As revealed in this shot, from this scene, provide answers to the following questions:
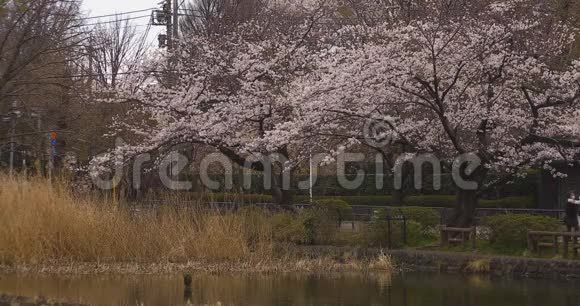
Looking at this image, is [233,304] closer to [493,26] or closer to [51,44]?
[51,44]

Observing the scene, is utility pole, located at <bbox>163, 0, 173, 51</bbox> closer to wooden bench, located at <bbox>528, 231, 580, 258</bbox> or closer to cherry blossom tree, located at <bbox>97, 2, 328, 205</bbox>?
cherry blossom tree, located at <bbox>97, 2, 328, 205</bbox>

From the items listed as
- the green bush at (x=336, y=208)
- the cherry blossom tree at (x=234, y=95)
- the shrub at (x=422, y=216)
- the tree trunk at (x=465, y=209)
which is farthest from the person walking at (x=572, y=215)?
the cherry blossom tree at (x=234, y=95)

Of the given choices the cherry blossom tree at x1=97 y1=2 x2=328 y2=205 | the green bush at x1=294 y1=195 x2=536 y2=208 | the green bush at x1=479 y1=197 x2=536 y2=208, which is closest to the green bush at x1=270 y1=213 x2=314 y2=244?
the cherry blossom tree at x1=97 y1=2 x2=328 y2=205

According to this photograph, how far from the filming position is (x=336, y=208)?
22.0 metres

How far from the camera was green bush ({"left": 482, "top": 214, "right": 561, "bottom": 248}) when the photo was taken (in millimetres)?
18547

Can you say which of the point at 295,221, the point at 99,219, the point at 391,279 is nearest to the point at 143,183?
the point at 295,221

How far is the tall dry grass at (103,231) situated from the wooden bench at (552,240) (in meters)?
6.27

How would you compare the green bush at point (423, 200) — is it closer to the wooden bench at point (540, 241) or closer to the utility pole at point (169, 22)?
the utility pole at point (169, 22)

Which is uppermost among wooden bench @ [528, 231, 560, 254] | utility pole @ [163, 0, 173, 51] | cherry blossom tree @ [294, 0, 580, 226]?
utility pole @ [163, 0, 173, 51]

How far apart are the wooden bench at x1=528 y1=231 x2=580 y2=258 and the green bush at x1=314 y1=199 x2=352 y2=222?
566 cm

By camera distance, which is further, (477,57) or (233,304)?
(477,57)

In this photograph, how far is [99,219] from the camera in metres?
17.2

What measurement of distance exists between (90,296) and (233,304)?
2592 mm

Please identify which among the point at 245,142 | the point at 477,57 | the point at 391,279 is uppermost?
the point at 477,57
